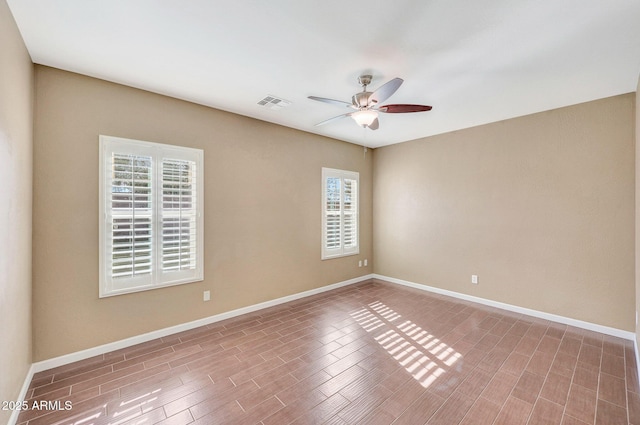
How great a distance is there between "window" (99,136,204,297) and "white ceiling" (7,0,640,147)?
0.74 metres

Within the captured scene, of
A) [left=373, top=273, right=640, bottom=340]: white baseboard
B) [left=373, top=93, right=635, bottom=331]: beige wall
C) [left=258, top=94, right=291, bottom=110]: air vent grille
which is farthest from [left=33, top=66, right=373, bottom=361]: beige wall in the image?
[left=373, top=93, right=635, bottom=331]: beige wall

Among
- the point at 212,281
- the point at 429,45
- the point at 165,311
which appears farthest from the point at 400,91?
the point at 165,311

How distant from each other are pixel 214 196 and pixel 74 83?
1.73 metres

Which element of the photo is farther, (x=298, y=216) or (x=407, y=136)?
(x=407, y=136)

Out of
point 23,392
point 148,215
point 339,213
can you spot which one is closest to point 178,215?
point 148,215

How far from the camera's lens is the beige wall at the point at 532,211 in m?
3.28

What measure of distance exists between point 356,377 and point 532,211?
10.9ft

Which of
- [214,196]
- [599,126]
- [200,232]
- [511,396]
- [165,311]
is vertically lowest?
[511,396]

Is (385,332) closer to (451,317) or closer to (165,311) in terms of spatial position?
(451,317)

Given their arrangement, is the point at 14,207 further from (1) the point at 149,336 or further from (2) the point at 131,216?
(1) the point at 149,336

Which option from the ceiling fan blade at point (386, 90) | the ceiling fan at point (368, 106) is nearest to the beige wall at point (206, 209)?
the ceiling fan at point (368, 106)

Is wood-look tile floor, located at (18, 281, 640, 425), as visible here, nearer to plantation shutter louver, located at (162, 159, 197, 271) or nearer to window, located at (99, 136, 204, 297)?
window, located at (99, 136, 204, 297)

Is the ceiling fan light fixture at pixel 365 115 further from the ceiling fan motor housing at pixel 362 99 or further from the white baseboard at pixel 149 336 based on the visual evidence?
the white baseboard at pixel 149 336

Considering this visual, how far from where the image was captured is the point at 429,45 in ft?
7.36
